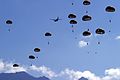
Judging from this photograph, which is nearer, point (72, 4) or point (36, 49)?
point (72, 4)

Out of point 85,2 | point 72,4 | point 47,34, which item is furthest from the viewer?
point 47,34

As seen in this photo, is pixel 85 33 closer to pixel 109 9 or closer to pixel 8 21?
pixel 109 9

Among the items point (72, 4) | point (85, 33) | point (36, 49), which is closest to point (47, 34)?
point (36, 49)

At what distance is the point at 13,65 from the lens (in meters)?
126

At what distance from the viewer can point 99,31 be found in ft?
355

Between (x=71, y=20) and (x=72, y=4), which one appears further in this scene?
(x=71, y=20)

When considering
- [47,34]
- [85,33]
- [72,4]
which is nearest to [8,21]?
[47,34]

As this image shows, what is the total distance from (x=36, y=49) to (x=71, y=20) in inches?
626

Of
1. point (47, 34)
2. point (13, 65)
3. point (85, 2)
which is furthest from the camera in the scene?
point (13, 65)

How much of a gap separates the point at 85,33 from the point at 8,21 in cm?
2133

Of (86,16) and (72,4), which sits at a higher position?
(86,16)

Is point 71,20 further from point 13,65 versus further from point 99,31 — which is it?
point 13,65

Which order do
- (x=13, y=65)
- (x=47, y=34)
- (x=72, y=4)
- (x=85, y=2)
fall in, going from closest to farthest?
(x=72, y=4) < (x=85, y=2) < (x=47, y=34) < (x=13, y=65)

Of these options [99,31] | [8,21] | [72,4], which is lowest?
[72,4]
